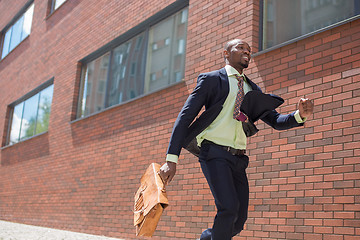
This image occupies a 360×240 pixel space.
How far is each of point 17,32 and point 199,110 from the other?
14.6 metres

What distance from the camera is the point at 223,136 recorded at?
3350 millimetres

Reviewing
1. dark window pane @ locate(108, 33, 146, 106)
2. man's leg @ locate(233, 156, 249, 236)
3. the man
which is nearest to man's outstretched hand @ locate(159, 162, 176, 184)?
the man

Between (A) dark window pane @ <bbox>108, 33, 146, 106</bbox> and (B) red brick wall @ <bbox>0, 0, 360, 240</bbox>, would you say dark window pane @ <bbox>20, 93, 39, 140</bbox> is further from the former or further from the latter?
(A) dark window pane @ <bbox>108, 33, 146, 106</bbox>

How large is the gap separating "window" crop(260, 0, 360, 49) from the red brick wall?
170 millimetres

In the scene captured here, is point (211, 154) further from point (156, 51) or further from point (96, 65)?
point (96, 65)

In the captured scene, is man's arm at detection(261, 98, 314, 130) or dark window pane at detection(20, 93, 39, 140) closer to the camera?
man's arm at detection(261, 98, 314, 130)

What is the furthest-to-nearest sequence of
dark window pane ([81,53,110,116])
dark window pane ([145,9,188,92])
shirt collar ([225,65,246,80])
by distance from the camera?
dark window pane ([81,53,110,116]), dark window pane ([145,9,188,92]), shirt collar ([225,65,246,80])

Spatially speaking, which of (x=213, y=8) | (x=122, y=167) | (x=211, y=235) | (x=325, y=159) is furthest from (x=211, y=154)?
(x=122, y=167)

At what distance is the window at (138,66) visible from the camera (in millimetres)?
7845

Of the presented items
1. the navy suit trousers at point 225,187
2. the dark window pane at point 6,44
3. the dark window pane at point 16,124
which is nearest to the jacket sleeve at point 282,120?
the navy suit trousers at point 225,187

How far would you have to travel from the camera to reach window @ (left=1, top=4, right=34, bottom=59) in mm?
15292

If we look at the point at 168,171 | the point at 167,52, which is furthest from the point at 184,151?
the point at 168,171

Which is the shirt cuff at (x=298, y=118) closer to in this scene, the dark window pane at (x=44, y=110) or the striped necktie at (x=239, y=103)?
the striped necktie at (x=239, y=103)

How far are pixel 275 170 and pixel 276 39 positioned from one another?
1.72 metres
